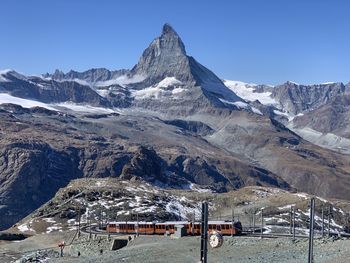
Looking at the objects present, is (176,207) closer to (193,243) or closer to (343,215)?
(343,215)

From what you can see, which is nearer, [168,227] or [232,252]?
[232,252]

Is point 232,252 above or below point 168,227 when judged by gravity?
above

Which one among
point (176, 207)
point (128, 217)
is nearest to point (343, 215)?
point (176, 207)

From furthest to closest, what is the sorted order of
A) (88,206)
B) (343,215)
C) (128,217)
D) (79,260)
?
1. (343,215)
2. (88,206)
3. (128,217)
4. (79,260)

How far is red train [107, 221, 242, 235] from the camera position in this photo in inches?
4181

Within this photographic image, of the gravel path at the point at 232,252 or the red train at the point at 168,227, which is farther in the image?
the red train at the point at 168,227

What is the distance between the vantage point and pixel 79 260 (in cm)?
9106

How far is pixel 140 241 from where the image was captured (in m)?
102

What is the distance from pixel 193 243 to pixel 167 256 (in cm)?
990

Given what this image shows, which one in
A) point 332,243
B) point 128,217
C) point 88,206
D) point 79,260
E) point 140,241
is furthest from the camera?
point 88,206

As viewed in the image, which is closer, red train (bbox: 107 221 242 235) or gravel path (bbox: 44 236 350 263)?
gravel path (bbox: 44 236 350 263)

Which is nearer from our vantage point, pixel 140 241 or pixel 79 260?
pixel 79 260

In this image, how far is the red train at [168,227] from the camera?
348ft

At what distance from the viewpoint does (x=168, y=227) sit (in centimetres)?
11681
